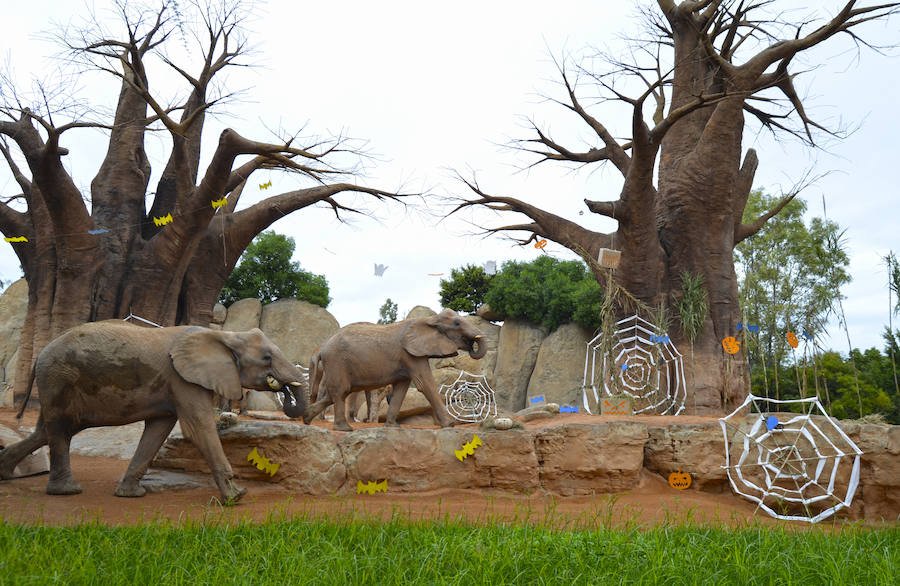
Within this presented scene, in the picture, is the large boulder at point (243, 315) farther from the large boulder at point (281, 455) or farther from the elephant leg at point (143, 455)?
the elephant leg at point (143, 455)

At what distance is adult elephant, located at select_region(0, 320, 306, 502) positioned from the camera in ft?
15.7

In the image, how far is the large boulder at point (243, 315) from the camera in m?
17.3

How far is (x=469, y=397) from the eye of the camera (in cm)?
1550

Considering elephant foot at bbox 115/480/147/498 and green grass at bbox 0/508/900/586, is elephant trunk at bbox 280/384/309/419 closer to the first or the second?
green grass at bbox 0/508/900/586

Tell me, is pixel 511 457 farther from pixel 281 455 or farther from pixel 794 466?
pixel 794 466

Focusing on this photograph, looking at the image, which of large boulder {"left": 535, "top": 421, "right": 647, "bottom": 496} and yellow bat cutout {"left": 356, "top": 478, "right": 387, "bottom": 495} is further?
large boulder {"left": 535, "top": 421, "right": 647, "bottom": 496}

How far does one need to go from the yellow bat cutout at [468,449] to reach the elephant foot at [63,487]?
122 inches

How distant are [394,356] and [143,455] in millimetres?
2770

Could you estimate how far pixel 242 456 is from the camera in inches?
211

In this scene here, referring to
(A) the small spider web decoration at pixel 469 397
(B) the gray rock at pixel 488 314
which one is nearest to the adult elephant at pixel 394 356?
(A) the small spider web decoration at pixel 469 397

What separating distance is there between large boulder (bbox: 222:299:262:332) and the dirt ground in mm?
11142

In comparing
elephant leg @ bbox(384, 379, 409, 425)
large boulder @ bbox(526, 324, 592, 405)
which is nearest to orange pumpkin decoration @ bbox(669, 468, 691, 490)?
elephant leg @ bbox(384, 379, 409, 425)

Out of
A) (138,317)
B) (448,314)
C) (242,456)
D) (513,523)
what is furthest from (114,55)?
(513,523)

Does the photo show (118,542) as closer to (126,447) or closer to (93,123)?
(126,447)
